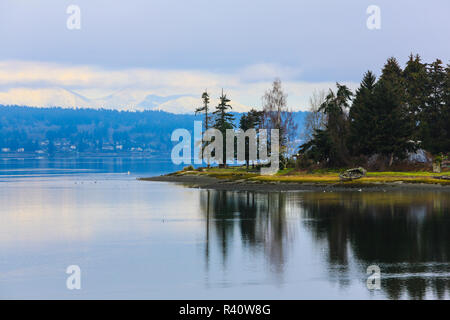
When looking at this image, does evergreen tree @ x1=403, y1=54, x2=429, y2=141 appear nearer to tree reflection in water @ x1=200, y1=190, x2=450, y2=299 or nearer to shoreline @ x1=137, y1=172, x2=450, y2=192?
shoreline @ x1=137, y1=172, x2=450, y2=192

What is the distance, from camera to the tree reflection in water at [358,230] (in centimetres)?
2588

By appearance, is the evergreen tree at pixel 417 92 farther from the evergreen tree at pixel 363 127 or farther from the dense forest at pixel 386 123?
the evergreen tree at pixel 363 127

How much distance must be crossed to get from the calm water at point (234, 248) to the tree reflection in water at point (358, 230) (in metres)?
0.06

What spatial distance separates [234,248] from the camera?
107 feet

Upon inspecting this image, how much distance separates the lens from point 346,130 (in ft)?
290

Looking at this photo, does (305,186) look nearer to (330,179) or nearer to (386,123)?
(330,179)

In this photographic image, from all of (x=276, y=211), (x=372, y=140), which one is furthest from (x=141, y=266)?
(x=372, y=140)

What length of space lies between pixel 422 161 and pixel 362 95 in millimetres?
12392

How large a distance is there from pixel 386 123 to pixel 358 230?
45.5 metres

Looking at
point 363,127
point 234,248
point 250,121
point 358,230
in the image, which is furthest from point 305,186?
point 234,248

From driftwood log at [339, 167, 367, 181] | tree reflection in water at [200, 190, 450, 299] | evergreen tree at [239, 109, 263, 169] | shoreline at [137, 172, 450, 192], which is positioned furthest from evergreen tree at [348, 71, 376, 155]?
evergreen tree at [239, 109, 263, 169]

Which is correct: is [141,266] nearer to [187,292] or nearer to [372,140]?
[187,292]

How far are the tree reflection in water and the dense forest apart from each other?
1931 cm

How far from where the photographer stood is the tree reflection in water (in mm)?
25875
